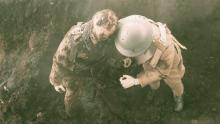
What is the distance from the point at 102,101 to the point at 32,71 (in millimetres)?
692

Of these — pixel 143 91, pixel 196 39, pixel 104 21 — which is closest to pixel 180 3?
pixel 196 39

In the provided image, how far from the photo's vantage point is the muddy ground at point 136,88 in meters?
3.85

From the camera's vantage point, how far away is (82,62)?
330 centimetres

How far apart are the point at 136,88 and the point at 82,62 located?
2.62 ft

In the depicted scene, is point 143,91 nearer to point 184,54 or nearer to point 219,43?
point 184,54

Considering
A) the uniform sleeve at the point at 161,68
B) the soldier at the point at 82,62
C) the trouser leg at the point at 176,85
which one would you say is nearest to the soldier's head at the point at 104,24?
the soldier at the point at 82,62

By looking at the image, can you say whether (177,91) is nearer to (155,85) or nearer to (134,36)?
(155,85)

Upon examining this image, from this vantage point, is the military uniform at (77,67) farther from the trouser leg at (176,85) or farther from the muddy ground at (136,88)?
the trouser leg at (176,85)

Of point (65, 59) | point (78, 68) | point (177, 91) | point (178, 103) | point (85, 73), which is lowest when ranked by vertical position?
point (178, 103)

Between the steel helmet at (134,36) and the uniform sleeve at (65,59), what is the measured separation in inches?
13.2

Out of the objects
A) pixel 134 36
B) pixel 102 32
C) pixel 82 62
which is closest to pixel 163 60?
pixel 134 36

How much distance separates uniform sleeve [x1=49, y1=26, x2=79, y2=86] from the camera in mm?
3104

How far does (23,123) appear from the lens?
4.04 metres

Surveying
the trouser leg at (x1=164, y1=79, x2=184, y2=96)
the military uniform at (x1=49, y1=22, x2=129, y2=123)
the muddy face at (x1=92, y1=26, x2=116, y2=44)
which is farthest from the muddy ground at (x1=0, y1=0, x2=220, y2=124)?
the muddy face at (x1=92, y1=26, x2=116, y2=44)
